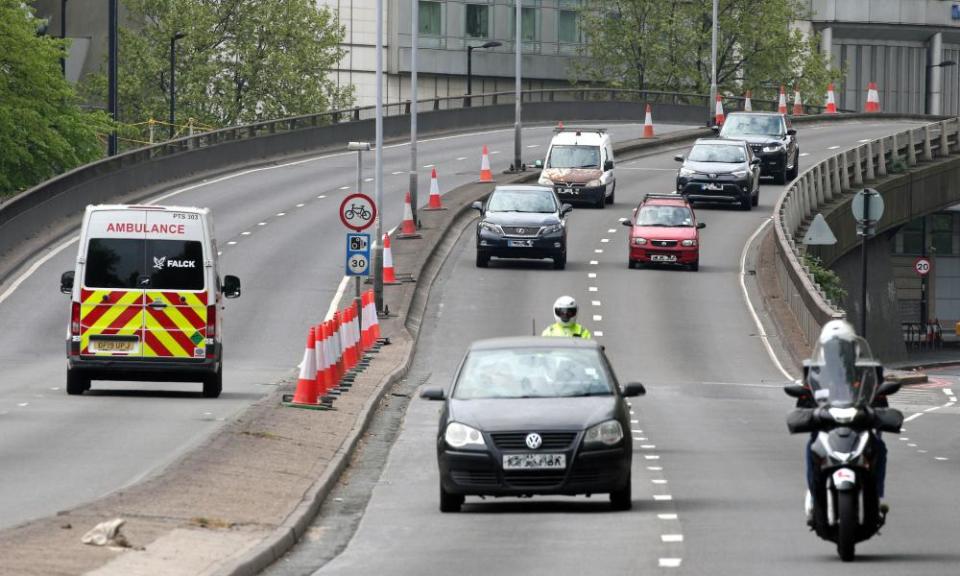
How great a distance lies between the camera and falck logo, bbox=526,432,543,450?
14969mm

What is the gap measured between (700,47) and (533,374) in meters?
86.8

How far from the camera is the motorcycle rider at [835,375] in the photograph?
1262cm

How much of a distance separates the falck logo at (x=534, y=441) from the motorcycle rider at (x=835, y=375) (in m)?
2.65

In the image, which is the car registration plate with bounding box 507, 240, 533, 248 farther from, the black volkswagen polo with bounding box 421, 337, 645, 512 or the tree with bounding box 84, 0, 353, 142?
the tree with bounding box 84, 0, 353, 142

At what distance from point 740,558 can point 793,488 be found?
476 centimetres

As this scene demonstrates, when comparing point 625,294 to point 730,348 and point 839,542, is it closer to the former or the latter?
point 730,348

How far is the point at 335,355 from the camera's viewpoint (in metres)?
26.8

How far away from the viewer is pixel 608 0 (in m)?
106

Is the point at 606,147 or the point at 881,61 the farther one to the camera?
the point at 881,61

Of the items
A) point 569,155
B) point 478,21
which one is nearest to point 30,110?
point 569,155

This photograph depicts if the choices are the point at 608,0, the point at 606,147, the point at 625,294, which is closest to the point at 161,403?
the point at 625,294

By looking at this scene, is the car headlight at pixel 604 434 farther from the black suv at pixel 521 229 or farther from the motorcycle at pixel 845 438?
the black suv at pixel 521 229

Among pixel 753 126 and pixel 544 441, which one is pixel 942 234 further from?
pixel 544 441

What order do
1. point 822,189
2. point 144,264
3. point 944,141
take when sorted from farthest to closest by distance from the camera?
point 944,141, point 822,189, point 144,264
